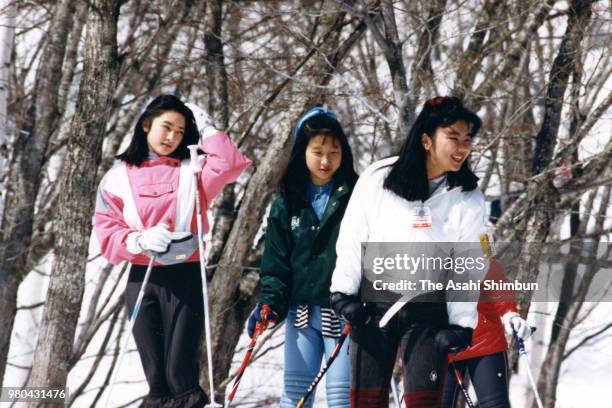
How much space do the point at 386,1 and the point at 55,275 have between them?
295 centimetres

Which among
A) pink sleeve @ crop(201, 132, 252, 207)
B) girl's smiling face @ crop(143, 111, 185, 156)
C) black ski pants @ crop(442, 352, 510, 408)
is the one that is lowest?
black ski pants @ crop(442, 352, 510, 408)

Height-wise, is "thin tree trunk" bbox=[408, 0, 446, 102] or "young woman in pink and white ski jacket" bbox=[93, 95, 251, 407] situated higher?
"thin tree trunk" bbox=[408, 0, 446, 102]

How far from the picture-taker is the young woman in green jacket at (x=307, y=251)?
492cm

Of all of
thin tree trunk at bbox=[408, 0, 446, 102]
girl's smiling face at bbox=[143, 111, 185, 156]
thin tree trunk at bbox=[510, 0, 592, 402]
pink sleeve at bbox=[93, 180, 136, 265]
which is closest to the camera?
pink sleeve at bbox=[93, 180, 136, 265]

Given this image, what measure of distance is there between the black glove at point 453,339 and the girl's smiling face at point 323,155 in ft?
3.69

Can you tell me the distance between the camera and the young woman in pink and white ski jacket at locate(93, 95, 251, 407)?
507cm

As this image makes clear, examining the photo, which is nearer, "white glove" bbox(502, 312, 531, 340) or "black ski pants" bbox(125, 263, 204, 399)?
"white glove" bbox(502, 312, 531, 340)

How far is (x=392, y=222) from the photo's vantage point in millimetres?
4559

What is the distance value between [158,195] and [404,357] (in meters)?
1.67

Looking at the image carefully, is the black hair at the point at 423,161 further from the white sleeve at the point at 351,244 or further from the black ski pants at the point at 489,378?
the black ski pants at the point at 489,378

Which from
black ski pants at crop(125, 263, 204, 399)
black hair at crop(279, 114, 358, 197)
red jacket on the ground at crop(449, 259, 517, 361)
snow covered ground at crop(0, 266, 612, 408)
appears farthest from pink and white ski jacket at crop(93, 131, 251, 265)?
snow covered ground at crop(0, 266, 612, 408)

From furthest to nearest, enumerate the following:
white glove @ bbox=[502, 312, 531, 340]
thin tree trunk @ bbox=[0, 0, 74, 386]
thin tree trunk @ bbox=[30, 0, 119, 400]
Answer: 1. thin tree trunk @ bbox=[0, 0, 74, 386]
2. thin tree trunk @ bbox=[30, 0, 119, 400]
3. white glove @ bbox=[502, 312, 531, 340]

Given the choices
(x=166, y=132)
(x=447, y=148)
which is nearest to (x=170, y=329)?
(x=166, y=132)

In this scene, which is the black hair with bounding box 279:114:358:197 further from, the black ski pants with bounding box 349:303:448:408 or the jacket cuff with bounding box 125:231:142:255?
the black ski pants with bounding box 349:303:448:408
